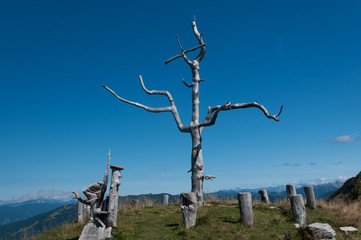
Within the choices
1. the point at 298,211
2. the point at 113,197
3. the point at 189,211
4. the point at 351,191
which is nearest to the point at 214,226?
the point at 189,211

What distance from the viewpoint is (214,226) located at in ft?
36.6

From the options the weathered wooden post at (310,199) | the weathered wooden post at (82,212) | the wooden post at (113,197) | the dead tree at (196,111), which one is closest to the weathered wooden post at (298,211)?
the weathered wooden post at (310,199)

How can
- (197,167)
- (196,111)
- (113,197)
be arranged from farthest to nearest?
1. (196,111)
2. (197,167)
3. (113,197)

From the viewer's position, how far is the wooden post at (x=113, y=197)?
413 inches

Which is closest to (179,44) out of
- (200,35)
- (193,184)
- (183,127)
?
(200,35)

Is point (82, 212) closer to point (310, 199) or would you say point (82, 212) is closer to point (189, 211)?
point (189, 211)

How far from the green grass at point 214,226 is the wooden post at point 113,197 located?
0.47m

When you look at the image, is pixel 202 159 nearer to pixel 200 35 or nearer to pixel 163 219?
pixel 163 219

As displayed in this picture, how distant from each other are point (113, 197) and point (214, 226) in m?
4.43

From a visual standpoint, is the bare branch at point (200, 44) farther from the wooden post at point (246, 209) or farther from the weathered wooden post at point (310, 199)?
the weathered wooden post at point (310, 199)

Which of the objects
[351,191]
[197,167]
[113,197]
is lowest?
[351,191]

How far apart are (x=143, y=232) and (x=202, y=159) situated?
22.0ft

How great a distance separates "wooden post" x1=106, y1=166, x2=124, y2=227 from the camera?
413 inches

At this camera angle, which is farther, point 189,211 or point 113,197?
point 189,211
